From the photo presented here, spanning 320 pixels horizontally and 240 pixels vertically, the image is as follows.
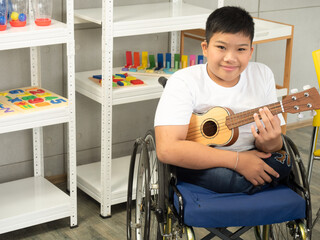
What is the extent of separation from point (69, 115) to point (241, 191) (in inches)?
38.5

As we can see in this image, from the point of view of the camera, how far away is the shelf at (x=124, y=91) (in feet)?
8.82

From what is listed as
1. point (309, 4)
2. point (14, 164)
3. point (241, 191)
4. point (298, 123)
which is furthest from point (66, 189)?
point (309, 4)

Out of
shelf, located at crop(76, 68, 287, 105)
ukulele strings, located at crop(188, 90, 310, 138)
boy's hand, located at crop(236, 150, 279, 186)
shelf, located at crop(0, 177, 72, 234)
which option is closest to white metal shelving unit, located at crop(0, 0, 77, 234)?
shelf, located at crop(0, 177, 72, 234)

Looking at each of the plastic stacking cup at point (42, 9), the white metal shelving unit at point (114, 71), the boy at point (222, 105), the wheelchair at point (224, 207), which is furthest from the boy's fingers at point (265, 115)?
the plastic stacking cup at point (42, 9)

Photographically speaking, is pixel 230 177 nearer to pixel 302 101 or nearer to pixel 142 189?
pixel 302 101

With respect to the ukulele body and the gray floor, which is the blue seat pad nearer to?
the ukulele body

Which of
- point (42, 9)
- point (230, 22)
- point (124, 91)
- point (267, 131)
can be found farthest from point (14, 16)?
point (267, 131)

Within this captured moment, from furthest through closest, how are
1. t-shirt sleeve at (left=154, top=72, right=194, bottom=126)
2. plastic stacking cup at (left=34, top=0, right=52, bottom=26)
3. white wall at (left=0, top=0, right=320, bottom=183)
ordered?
white wall at (left=0, top=0, right=320, bottom=183), plastic stacking cup at (left=34, top=0, right=52, bottom=26), t-shirt sleeve at (left=154, top=72, right=194, bottom=126)

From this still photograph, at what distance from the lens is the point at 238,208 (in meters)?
1.83

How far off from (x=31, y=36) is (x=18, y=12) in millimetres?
239

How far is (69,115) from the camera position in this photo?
99.9 inches

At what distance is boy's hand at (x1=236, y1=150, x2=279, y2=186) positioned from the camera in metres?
1.90

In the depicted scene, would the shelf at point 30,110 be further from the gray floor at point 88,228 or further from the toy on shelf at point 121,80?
the gray floor at point 88,228

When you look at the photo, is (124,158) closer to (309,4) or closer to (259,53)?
(259,53)
